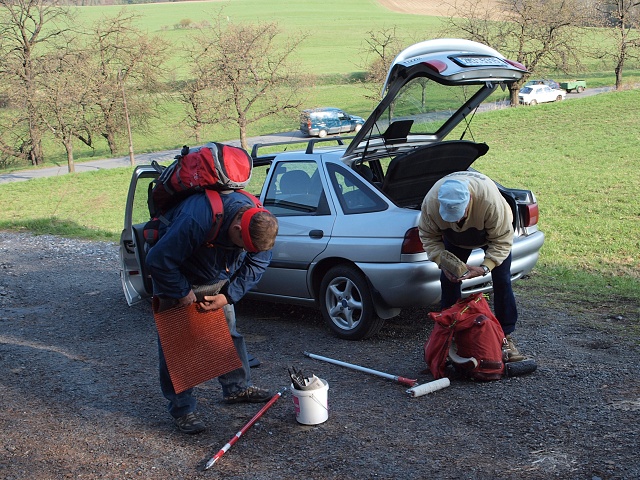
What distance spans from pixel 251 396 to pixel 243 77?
27.6 m

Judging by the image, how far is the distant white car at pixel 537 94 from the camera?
40562 mm

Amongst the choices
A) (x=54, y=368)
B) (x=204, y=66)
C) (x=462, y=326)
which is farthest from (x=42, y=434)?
(x=204, y=66)

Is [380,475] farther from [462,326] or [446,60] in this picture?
[446,60]

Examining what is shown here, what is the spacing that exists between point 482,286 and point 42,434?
141 inches

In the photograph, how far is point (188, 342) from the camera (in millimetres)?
4246

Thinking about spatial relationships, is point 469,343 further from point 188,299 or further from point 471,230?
point 188,299

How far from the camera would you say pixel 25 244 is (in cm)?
1311

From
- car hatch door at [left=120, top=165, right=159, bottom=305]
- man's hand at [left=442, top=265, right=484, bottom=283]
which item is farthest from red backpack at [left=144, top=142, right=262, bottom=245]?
car hatch door at [left=120, top=165, right=159, bottom=305]

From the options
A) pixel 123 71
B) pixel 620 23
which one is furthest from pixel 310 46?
pixel 123 71

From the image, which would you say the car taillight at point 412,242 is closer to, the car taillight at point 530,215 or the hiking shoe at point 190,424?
the car taillight at point 530,215

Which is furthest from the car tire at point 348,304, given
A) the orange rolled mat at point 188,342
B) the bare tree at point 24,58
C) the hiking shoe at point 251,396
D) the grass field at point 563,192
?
the bare tree at point 24,58

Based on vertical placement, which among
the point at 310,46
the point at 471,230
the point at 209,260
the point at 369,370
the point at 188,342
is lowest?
the point at 369,370

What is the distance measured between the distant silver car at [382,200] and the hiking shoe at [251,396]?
4.81 ft

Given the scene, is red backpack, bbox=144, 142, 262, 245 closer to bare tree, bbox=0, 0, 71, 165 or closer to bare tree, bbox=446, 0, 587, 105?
bare tree, bbox=0, 0, 71, 165
